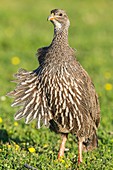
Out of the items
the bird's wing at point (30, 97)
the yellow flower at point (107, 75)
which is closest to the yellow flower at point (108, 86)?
the yellow flower at point (107, 75)

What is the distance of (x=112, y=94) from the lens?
9133 millimetres

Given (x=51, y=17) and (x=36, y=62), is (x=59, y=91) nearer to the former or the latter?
(x=51, y=17)

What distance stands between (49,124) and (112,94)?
3220mm

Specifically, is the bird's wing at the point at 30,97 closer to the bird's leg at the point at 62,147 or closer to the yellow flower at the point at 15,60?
the bird's leg at the point at 62,147

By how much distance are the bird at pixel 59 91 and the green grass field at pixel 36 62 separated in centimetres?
38

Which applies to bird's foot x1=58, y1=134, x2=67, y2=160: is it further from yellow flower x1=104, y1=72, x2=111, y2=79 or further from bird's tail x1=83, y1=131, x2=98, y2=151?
yellow flower x1=104, y1=72, x2=111, y2=79

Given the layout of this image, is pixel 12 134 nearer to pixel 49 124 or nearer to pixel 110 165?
pixel 49 124

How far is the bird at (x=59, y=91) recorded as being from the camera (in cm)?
582

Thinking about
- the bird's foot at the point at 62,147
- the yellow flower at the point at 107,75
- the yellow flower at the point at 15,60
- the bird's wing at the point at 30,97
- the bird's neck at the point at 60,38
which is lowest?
the bird's foot at the point at 62,147

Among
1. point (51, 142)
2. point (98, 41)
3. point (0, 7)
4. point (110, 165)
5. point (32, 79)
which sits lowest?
point (110, 165)

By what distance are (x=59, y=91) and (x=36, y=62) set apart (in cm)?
558

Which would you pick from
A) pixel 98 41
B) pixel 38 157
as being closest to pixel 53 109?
pixel 38 157

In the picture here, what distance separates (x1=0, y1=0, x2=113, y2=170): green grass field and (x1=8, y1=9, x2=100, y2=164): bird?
0.38 meters

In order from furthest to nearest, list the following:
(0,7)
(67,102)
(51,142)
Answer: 1. (0,7)
2. (51,142)
3. (67,102)
